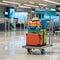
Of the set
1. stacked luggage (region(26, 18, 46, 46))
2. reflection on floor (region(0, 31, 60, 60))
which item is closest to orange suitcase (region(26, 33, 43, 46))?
stacked luggage (region(26, 18, 46, 46))

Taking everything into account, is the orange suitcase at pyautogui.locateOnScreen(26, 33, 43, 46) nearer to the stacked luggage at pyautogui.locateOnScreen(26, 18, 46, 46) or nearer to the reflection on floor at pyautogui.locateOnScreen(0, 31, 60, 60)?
the stacked luggage at pyautogui.locateOnScreen(26, 18, 46, 46)

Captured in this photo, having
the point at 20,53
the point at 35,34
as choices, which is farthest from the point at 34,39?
the point at 20,53

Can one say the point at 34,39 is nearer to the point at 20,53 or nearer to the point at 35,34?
the point at 35,34

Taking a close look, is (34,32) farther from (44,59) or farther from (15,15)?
(15,15)

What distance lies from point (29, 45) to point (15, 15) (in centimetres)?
2773

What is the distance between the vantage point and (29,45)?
8680 mm

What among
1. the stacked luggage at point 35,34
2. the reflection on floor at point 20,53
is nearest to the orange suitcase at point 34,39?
the stacked luggage at point 35,34

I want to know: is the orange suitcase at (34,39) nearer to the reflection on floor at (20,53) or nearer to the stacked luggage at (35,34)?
the stacked luggage at (35,34)

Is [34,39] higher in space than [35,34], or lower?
lower

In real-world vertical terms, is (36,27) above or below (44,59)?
above

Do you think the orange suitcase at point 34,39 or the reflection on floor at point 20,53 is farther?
the orange suitcase at point 34,39

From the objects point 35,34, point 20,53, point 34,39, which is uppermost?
point 35,34

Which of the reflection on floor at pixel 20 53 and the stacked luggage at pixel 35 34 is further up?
the stacked luggage at pixel 35 34

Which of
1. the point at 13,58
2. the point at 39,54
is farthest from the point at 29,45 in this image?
the point at 13,58
